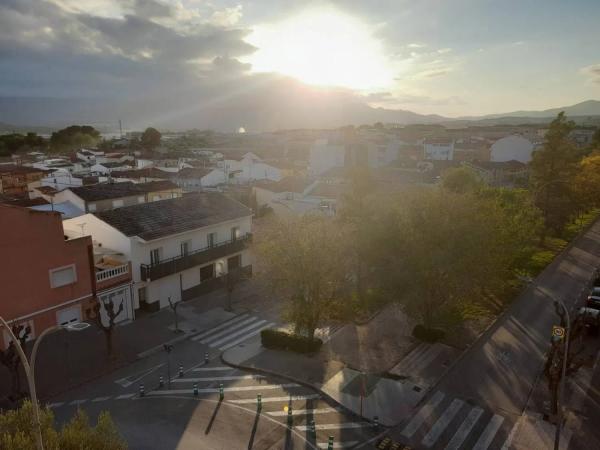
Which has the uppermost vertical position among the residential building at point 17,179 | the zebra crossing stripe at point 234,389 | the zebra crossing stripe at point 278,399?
the residential building at point 17,179

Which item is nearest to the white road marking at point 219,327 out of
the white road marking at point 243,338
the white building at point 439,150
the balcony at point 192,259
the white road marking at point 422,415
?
the white road marking at point 243,338

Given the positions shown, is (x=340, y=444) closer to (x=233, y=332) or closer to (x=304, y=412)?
(x=304, y=412)

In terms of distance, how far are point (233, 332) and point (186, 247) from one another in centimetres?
883

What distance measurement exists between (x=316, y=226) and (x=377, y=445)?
41.6 ft

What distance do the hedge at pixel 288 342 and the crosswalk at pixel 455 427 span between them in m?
7.56

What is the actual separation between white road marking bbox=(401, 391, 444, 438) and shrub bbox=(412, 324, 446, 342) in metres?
5.68

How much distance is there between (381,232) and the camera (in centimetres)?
2708

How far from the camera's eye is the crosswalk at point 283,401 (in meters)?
19.2

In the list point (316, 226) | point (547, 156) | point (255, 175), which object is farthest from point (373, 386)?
point (255, 175)

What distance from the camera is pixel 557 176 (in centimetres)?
5225

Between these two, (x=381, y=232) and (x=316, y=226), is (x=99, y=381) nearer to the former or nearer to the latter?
(x=316, y=226)

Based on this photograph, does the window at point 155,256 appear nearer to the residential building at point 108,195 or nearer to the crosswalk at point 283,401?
the crosswalk at point 283,401

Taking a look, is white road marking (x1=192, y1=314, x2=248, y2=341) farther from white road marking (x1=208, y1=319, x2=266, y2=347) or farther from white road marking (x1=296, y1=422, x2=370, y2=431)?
white road marking (x1=296, y1=422, x2=370, y2=431)

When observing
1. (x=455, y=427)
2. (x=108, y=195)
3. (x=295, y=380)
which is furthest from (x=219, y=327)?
(x=108, y=195)
